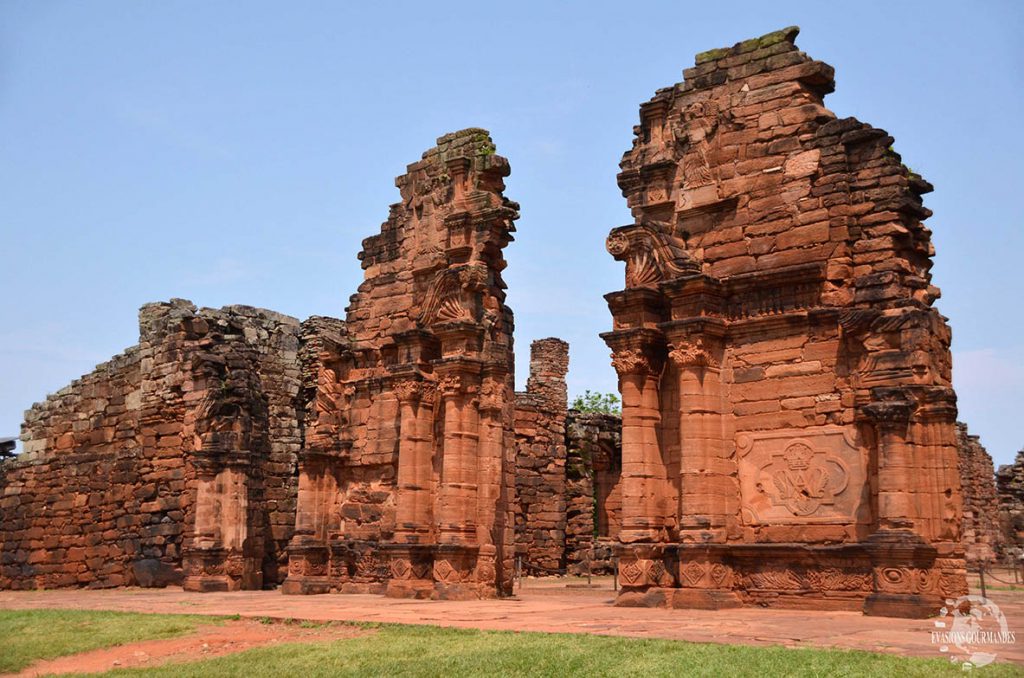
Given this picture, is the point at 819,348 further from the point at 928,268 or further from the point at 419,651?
the point at 419,651

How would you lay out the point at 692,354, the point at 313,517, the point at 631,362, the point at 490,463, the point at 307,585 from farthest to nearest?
the point at 313,517, the point at 307,585, the point at 490,463, the point at 631,362, the point at 692,354

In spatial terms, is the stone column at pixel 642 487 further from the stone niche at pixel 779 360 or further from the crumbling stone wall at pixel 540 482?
the crumbling stone wall at pixel 540 482

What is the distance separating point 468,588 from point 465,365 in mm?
3249

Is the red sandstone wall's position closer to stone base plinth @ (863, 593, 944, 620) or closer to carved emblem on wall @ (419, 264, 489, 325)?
carved emblem on wall @ (419, 264, 489, 325)

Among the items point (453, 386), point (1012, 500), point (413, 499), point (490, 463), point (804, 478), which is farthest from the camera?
point (1012, 500)

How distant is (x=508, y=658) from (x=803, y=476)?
19.8ft

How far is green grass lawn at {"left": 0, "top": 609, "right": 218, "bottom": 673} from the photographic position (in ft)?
34.9

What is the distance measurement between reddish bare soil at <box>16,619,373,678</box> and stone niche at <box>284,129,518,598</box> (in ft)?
16.3

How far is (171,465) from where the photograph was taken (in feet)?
74.5

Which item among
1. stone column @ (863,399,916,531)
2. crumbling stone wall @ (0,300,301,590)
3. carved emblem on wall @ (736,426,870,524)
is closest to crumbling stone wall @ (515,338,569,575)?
crumbling stone wall @ (0,300,301,590)

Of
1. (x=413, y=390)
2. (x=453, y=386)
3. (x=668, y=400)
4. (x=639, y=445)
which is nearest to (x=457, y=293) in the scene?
(x=453, y=386)

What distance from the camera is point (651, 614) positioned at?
39.6 ft

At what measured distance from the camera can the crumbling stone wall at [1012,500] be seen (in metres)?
Answer: 33.4

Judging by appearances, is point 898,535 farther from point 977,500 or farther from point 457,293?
point 977,500
